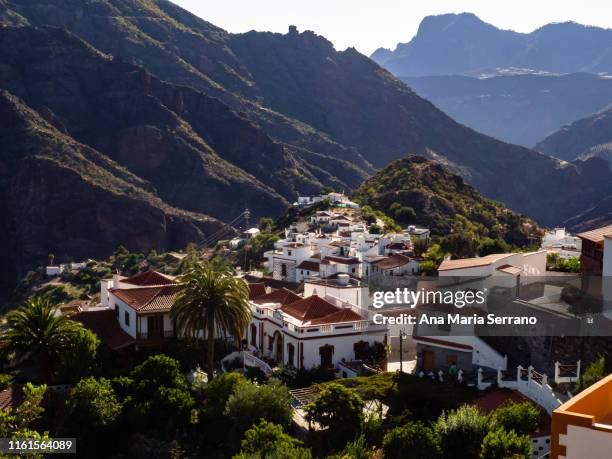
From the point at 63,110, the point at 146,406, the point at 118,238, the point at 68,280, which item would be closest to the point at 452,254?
the point at 146,406

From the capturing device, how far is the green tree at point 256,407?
2378 centimetres

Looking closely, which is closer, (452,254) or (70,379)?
(70,379)

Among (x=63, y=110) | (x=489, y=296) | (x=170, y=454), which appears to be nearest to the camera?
(x=170, y=454)

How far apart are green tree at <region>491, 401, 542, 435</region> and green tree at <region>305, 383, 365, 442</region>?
4479 millimetres

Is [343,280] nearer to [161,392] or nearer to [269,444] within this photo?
[161,392]

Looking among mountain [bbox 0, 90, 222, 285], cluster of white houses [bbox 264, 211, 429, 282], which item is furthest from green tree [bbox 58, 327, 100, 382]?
mountain [bbox 0, 90, 222, 285]

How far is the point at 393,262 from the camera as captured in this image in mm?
61844

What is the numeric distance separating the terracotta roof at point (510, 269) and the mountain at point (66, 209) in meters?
106

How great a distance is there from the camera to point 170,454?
23.9 meters

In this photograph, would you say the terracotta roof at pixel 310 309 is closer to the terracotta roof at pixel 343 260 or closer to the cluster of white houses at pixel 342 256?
the cluster of white houses at pixel 342 256

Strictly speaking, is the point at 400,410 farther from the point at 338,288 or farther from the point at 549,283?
the point at 338,288

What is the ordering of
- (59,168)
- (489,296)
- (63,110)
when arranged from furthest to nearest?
(63,110), (59,168), (489,296)

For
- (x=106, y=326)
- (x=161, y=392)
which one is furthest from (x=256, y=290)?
(x=161, y=392)

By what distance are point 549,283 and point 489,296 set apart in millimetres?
3122
